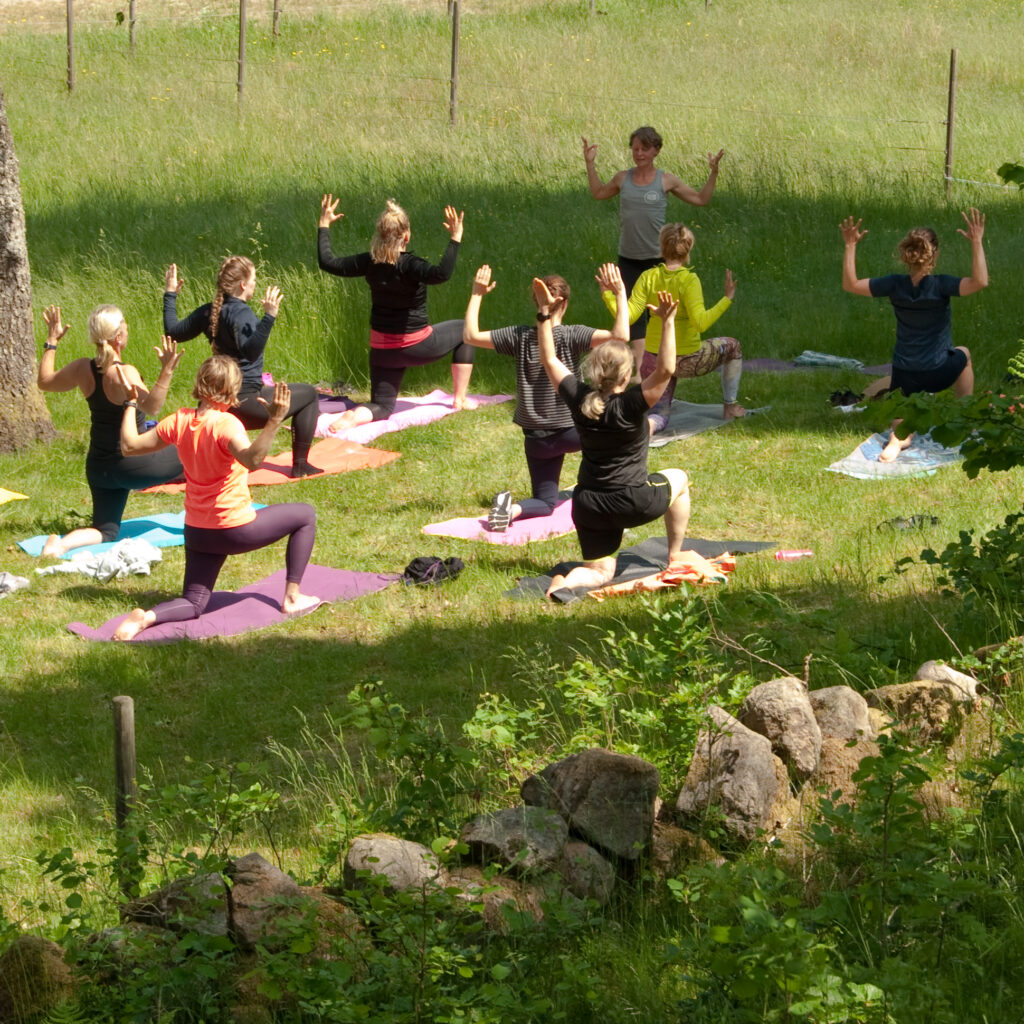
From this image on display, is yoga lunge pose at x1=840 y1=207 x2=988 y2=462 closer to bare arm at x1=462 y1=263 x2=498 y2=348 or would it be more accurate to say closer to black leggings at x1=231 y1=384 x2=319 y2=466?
bare arm at x1=462 y1=263 x2=498 y2=348

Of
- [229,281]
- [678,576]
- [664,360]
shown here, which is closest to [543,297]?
[664,360]

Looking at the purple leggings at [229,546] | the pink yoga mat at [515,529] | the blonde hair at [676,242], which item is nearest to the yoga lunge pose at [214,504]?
the purple leggings at [229,546]

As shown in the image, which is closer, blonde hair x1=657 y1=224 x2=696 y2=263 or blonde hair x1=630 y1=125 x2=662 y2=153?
blonde hair x1=657 y1=224 x2=696 y2=263

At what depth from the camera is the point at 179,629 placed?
8.11m

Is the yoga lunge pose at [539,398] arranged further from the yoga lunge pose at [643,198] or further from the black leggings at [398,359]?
the yoga lunge pose at [643,198]

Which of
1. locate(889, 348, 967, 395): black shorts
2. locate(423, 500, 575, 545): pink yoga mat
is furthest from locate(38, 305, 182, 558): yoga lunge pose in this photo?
locate(889, 348, 967, 395): black shorts

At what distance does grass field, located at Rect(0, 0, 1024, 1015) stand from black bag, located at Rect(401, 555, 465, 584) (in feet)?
0.37

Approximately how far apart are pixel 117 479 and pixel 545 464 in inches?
116

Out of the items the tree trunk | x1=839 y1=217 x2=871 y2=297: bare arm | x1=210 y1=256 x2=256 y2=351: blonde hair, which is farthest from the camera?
the tree trunk

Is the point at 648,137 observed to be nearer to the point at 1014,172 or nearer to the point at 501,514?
the point at 501,514

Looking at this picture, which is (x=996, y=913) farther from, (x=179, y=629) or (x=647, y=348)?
(x=647, y=348)

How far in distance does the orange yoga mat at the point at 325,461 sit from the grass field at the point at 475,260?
0.68 ft

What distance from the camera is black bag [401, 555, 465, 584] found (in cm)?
875

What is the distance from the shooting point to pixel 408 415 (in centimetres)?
1243
